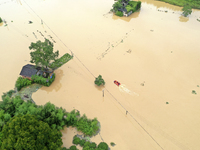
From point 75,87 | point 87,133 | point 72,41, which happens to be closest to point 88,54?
point 72,41

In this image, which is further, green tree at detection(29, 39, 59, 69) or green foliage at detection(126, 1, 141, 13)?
green foliage at detection(126, 1, 141, 13)

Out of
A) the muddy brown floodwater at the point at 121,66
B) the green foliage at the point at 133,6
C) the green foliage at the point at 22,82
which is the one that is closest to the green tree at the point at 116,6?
the muddy brown floodwater at the point at 121,66

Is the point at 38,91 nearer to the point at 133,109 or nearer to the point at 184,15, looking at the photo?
the point at 133,109

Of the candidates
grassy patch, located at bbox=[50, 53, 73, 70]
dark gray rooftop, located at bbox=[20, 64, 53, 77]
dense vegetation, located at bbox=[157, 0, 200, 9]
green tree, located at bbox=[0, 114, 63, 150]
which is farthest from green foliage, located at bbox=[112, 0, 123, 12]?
green tree, located at bbox=[0, 114, 63, 150]

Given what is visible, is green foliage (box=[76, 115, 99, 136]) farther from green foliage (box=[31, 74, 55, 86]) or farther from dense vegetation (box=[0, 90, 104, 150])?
green foliage (box=[31, 74, 55, 86])

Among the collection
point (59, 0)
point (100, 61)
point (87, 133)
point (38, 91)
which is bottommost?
point (87, 133)

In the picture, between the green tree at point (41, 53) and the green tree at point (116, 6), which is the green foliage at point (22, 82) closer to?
the green tree at point (41, 53)

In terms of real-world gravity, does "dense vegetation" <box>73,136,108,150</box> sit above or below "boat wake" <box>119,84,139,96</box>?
below
